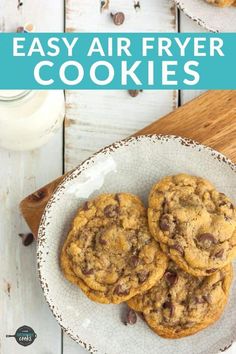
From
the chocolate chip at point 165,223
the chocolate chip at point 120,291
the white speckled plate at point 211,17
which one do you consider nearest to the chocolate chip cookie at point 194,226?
the chocolate chip at point 165,223

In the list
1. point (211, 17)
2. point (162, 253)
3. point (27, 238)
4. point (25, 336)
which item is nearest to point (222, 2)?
point (211, 17)

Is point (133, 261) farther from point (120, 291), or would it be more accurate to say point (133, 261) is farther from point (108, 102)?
point (108, 102)

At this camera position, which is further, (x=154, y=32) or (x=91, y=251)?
(x=154, y=32)

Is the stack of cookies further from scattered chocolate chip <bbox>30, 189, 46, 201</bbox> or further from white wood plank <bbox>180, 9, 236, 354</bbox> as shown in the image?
white wood plank <bbox>180, 9, 236, 354</bbox>

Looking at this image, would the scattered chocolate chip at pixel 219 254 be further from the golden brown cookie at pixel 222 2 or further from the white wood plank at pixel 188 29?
the golden brown cookie at pixel 222 2

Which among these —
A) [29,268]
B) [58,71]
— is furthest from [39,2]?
[29,268]

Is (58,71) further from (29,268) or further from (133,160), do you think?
(29,268)

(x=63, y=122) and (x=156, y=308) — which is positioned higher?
(x=63, y=122)
